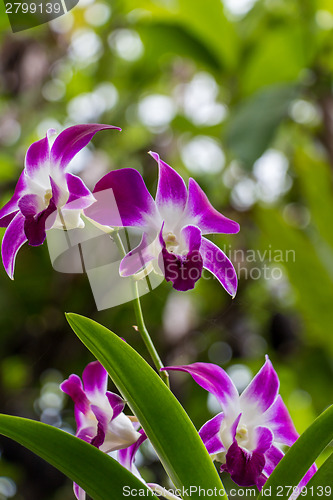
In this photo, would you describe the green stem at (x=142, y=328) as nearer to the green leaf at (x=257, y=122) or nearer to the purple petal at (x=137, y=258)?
the purple petal at (x=137, y=258)

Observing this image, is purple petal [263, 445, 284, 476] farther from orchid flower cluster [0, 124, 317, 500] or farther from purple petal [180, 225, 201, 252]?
purple petal [180, 225, 201, 252]

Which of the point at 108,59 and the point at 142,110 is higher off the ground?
the point at 108,59

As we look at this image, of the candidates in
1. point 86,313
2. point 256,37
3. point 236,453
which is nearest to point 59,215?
point 236,453

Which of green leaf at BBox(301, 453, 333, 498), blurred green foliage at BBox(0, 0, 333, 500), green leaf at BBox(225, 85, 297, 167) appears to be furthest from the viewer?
blurred green foliage at BBox(0, 0, 333, 500)

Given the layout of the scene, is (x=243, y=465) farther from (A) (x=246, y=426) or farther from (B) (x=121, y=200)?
(B) (x=121, y=200)

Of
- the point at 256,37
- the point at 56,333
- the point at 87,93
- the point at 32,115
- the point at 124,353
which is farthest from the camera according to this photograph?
the point at 87,93

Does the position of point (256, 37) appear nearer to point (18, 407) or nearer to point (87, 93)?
point (87, 93)

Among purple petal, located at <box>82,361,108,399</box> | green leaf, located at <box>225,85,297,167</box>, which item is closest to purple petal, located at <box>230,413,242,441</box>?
purple petal, located at <box>82,361,108,399</box>
